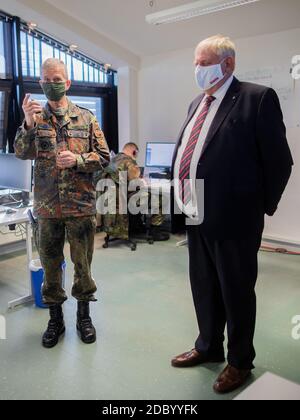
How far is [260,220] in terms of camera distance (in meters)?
1.90

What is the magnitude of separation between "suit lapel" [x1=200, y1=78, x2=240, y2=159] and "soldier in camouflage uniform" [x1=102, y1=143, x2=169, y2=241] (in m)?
2.53

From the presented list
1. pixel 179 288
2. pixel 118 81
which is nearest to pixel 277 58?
pixel 118 81

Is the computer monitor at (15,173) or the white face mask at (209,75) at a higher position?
the white face mask at (209,75)

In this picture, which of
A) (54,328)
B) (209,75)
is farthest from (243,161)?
(54,328)

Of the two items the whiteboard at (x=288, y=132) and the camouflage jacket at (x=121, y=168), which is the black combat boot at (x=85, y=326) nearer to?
the camouflage jacket at (x=121, y=168)

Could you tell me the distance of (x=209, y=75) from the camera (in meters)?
1.88

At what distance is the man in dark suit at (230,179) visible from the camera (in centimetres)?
179

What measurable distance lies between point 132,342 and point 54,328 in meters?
0.51

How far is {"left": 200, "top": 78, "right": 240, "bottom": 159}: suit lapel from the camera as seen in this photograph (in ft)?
6.05

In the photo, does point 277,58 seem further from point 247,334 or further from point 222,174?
point 247,334

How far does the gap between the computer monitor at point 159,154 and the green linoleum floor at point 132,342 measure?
68.7 inches

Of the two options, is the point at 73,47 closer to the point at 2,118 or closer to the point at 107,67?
the point at 107,67
